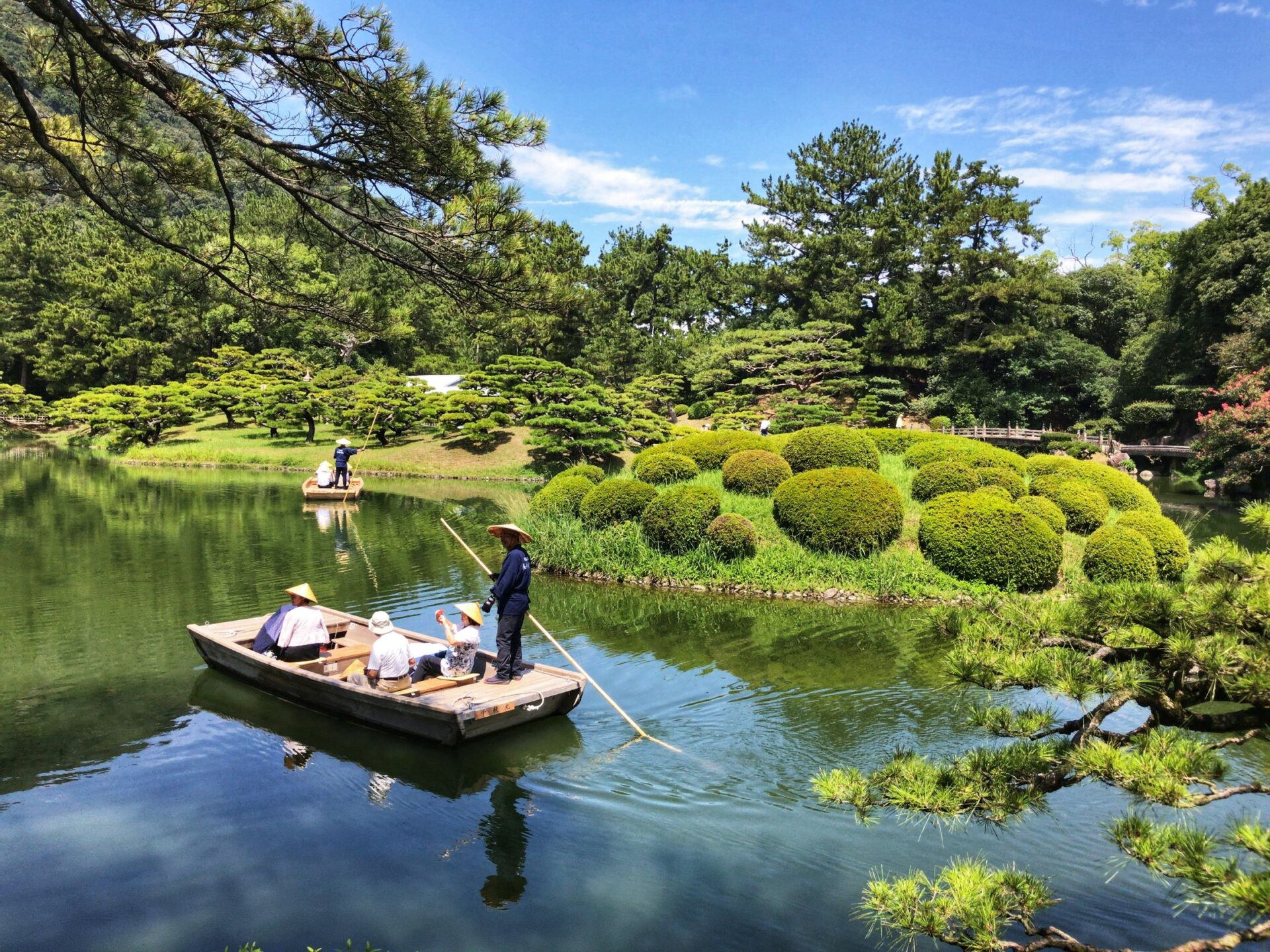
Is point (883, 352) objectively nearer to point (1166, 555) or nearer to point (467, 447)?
point (467, 447)

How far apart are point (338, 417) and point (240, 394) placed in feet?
15.1

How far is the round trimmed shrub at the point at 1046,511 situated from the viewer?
13664 millimetres

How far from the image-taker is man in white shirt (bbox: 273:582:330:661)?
8773 millimetres

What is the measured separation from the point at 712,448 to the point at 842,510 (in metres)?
4.76

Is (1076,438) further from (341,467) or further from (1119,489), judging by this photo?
(341,467)

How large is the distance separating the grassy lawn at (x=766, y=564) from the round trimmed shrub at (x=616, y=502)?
22 centimetres

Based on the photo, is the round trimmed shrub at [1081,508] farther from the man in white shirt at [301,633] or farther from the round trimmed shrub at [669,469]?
the man in white shirt at [301,633]

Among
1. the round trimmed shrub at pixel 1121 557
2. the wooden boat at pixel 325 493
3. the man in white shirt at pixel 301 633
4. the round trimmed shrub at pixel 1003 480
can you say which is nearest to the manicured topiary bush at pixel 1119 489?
the round trimmed shrub at pixel 1003 480

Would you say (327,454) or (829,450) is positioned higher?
(829,450)

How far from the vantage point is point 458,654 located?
8.35 metres

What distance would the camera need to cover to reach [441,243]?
18.4 feet

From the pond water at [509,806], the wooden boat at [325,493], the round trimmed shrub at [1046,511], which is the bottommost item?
the pond water at [509,806]

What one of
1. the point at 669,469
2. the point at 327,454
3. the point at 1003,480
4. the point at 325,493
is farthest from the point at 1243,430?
the point at 327,454

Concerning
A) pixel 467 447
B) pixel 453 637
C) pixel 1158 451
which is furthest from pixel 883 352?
pixel 453 637
